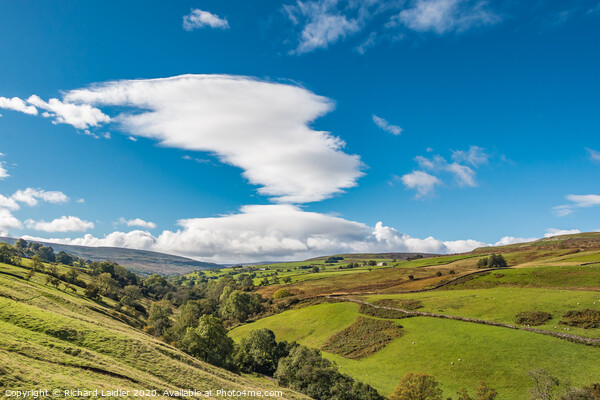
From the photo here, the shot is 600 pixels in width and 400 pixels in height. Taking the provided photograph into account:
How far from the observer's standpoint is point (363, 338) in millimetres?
69750

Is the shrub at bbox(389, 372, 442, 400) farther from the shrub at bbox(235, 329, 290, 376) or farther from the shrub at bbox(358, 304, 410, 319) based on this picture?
the shrub at bbox(358, 304, 410, 319)

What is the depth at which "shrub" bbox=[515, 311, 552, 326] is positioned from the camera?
56569 mm

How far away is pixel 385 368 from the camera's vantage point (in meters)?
54.9

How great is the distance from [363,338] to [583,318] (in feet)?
136

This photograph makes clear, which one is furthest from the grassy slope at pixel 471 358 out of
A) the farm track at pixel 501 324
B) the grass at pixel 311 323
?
the grass at pixel 311 323

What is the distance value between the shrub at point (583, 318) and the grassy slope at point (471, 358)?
263 inches

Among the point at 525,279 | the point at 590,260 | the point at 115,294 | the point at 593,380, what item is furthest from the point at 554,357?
the point at 115,294

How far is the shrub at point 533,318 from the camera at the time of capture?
56569 millimetres

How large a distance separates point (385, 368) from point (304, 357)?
16639 mm

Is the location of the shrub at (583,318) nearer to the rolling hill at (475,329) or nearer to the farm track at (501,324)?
the rolling hill at (475,329)

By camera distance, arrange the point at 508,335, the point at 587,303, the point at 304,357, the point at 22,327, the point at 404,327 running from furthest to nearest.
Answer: the point at 404,327, the point at 587,303, the point at 508,335, the point at 304,357, the point at 22,327

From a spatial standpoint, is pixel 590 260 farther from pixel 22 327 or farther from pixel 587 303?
pixel 22 327

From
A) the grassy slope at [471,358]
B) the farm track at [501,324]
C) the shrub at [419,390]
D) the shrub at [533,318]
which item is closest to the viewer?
the shrub at [419,390]

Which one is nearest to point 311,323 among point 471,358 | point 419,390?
point 471,358
